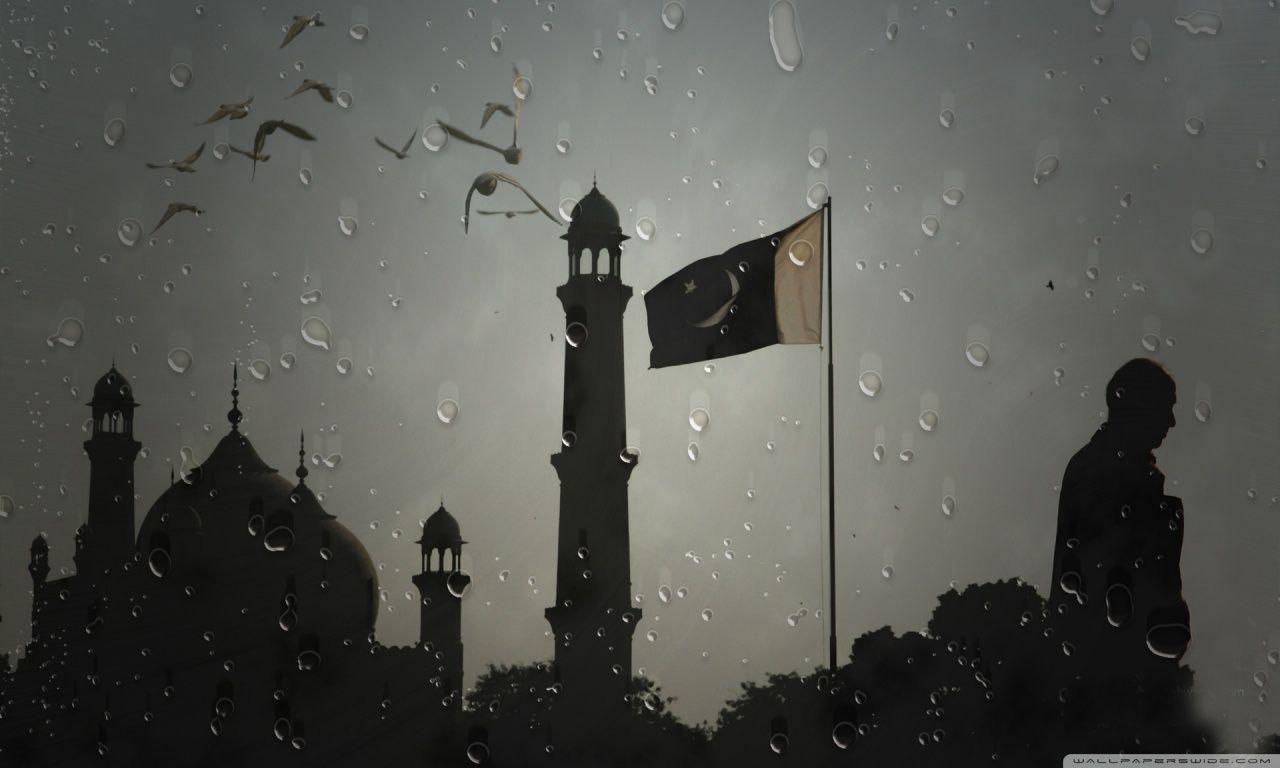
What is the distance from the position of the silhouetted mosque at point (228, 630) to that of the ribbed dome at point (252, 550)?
0.03 metres

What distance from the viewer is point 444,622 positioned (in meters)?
19.5

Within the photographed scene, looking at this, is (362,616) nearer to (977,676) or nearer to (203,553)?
(203,553)

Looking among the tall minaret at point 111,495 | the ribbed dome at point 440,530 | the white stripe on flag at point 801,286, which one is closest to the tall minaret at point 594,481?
the ribbed dome at point 440,530

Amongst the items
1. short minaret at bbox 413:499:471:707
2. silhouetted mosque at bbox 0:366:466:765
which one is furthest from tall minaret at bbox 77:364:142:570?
short minaret at bbox 413:499:471:707

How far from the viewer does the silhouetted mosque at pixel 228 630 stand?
15992mm

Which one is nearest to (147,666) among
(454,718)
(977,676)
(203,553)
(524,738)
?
(203,553)

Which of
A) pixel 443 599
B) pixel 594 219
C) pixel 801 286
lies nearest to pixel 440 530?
pixel 443 599

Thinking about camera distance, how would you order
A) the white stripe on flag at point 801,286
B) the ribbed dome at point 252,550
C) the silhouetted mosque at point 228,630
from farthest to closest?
the ribbed dome at point 252,550 → the silhouetted mosque at point 228,630 → the white stripe on flag at point 801,286

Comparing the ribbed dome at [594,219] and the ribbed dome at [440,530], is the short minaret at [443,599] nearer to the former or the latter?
the ribbed dome at [440,530]

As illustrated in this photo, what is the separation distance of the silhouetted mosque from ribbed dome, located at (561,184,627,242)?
5114 mm

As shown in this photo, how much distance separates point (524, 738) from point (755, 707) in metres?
4.85

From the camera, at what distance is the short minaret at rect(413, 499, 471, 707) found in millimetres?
18344

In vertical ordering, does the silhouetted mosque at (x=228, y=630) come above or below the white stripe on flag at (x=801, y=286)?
below

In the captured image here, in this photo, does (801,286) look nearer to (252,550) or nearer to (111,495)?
(252,550)
